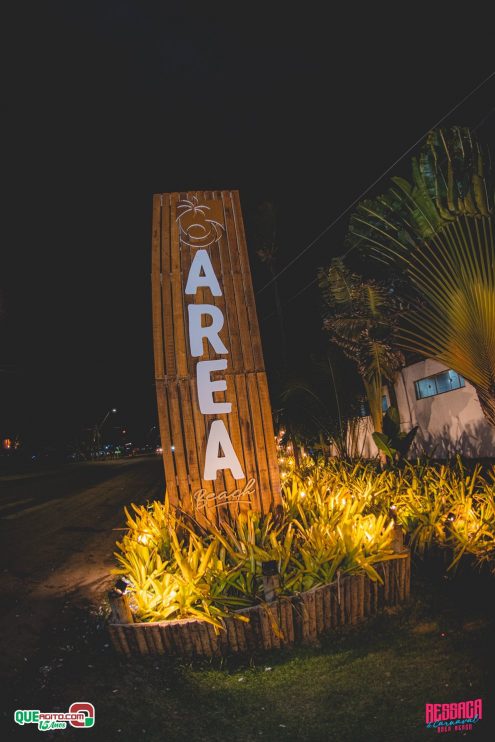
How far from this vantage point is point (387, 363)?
10.6m

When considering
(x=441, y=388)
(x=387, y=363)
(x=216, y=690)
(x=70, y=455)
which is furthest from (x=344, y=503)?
(x=70, y=455)

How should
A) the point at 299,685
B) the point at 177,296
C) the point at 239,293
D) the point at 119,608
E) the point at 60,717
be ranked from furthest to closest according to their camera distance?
the point at 239,293
the point at 177,296
the point at 119,608
the point at 299,685
the point at 60,717

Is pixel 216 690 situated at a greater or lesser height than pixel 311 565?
lesser

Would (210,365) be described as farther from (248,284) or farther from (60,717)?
(60,717)

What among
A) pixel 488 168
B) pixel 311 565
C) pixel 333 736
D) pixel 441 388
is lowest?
pixel 333 736

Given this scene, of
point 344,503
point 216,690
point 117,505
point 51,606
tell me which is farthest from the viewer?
point 117,505

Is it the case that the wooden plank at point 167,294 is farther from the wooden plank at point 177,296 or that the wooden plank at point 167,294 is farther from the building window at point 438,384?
the building window at point 438,384

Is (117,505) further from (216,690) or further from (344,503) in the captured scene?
(216,690)

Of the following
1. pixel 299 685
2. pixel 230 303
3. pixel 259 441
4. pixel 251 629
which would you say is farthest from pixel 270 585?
pixel 230 303

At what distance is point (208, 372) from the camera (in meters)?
6.20

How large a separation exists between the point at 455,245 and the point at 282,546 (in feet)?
12.5

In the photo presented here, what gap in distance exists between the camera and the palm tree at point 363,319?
9.68m

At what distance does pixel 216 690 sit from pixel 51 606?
116 inches

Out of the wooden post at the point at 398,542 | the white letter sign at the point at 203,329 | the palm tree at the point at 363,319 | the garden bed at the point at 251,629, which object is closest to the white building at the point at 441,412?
the palm tree at the point at 363,319
